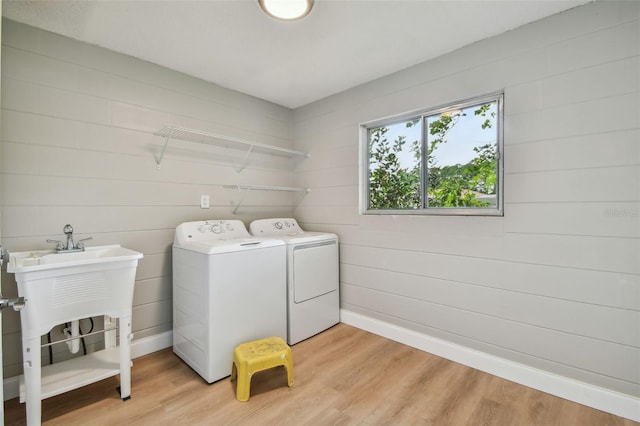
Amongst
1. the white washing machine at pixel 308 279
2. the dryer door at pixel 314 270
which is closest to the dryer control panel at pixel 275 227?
the white washing machine at pixel 308 279

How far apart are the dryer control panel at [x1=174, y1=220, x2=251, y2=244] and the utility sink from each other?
42cm

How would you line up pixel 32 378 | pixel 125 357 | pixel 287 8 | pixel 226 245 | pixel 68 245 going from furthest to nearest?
pixel 226 245 < pixel 68 245 < pixel 125 357 < pixel 287 8 < pixel 32 378

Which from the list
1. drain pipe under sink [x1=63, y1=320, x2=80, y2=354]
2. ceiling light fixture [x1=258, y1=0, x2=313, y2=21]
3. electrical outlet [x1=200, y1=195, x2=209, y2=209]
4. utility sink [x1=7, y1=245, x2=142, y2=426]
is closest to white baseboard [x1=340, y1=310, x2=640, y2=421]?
electrical outlet [x1=200, y1=195, x2=209, y2=209]

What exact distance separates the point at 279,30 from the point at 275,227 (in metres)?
1.65

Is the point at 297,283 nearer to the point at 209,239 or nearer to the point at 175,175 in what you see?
the point at 209,239

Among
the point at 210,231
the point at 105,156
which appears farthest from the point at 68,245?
the point at 210,231

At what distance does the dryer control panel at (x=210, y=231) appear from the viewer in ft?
7.73

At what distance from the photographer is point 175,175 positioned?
2.54 m

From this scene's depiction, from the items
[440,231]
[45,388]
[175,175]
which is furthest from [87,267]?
[440,231]

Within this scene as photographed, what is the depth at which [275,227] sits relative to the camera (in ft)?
9.94

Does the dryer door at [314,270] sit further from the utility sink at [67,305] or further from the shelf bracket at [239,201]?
the utility sink at [67,305]

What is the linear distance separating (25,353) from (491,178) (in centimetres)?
283

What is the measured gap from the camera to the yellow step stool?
1.86m

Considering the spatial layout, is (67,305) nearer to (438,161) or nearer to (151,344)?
(151,344)
